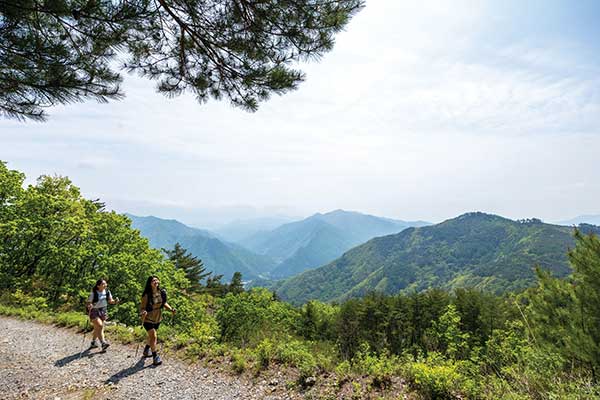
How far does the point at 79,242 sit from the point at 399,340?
44166mm

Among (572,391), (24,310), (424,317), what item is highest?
(572,391)

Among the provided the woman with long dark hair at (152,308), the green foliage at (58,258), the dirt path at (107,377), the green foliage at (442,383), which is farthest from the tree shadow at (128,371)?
the green foliage at (58,258)

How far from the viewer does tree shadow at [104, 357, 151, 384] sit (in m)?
6.76

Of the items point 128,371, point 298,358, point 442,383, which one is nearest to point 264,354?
point 298,358

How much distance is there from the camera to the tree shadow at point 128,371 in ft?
22.2

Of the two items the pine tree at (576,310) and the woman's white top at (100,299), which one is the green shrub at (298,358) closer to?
the pine tree at (576,310)

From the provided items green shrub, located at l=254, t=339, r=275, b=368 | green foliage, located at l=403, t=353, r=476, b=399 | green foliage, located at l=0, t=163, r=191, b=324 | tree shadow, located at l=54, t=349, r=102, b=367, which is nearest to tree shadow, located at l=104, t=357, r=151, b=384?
tree shadow, located at l=54, t=349, r=102, b=367

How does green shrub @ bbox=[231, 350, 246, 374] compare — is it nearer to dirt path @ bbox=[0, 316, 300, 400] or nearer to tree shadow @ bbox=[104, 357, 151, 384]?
dirt path @ bbox=[0, 316, 300, 400]

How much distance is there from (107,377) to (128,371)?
1.47 feet

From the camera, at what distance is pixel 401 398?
16.8ft

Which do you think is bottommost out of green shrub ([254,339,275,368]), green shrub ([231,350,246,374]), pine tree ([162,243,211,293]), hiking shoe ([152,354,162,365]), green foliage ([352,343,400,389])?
pine tree ([162,243,211,293])

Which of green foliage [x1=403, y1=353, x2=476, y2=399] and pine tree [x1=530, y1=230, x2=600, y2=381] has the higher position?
pine tree [x1=530, y1=230, x2=600, y2=381]

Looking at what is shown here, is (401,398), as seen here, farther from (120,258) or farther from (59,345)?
(120,258)

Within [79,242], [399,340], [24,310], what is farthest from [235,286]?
[24,310]
